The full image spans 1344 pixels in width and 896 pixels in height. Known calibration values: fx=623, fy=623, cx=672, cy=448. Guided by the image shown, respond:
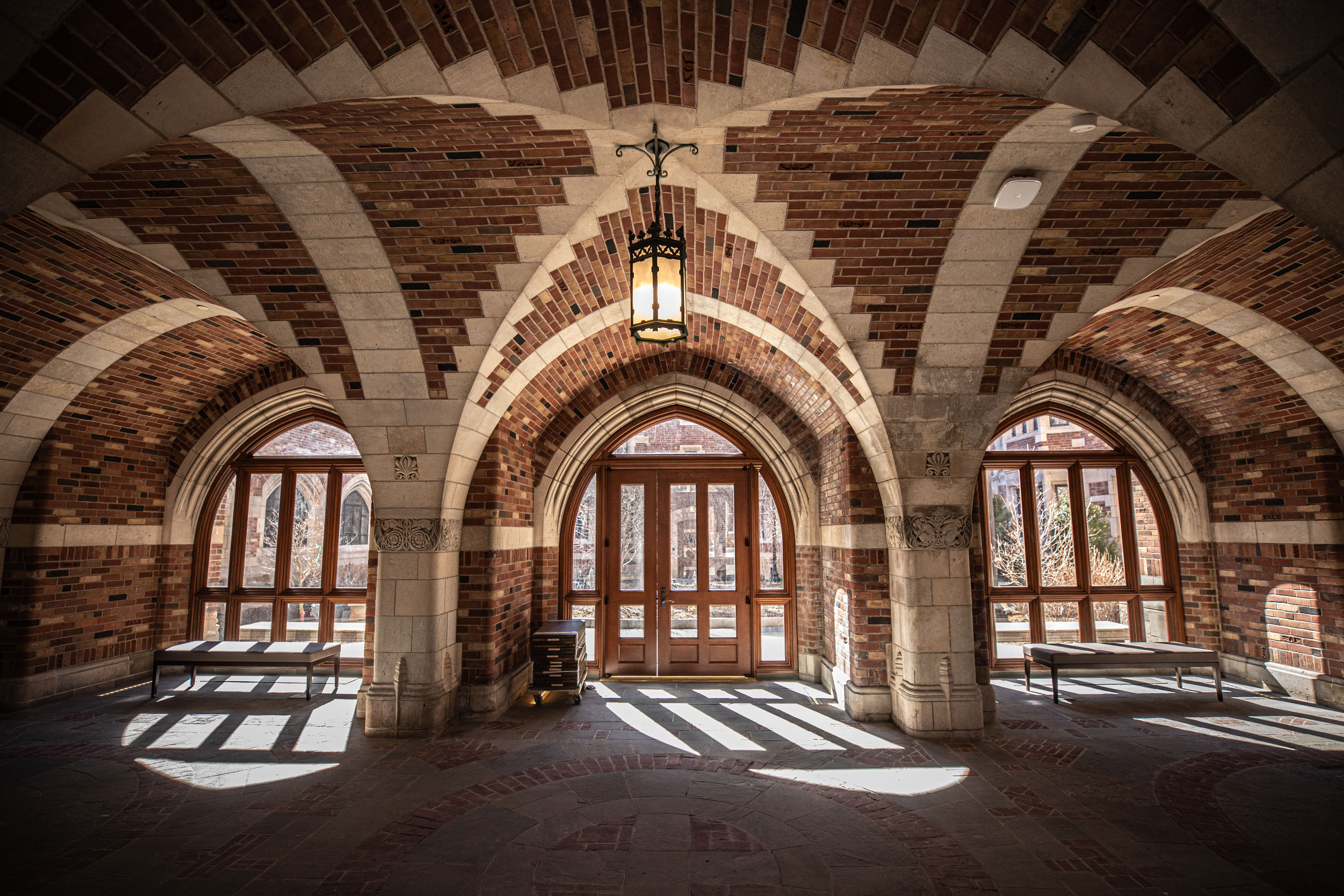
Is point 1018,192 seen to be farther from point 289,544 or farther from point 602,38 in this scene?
point 289,544

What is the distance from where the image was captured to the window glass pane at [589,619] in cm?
752

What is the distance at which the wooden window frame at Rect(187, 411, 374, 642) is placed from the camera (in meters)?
7.70

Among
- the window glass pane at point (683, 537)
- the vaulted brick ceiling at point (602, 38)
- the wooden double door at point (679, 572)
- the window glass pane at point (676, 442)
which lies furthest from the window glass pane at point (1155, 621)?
the vaulted brick ceiling at point (602, 38)

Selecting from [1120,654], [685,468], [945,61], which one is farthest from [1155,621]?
[945,61]

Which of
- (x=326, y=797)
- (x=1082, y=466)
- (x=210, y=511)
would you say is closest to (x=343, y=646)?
(x=210, y=511)

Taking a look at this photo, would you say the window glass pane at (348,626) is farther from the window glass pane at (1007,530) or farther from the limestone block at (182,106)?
the window glass pane at (1007,530)

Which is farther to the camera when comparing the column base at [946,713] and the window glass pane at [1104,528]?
the window glass pane at [1104,528]

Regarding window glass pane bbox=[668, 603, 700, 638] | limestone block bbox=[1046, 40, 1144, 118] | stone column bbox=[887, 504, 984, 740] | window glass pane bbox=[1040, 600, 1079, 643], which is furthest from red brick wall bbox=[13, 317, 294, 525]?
window glass pane bbox=[1040, 600, 1079, 643]

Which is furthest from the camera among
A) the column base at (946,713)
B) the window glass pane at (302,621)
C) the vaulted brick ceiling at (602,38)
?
the window glass pane at (302,621)

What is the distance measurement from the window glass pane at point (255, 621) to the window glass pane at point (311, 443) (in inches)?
73.6

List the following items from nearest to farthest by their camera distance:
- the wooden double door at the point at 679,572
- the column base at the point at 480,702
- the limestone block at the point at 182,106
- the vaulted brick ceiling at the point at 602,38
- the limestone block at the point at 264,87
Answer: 1. the vaulted brick ceiling at the point at 602,38
2. the limestone block at the point at 182,106
3. the limestone block at the point at 264,87
4. the column base at the point at 480,702
5. the wooden double door at the point at 679,572

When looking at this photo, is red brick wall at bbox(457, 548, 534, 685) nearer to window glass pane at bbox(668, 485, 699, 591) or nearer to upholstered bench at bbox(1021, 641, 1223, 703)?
window glass pane at bbox(668, 485, 699, 591)

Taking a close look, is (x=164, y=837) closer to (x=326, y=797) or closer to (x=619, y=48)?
(x=326, y=797)

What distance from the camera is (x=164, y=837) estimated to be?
3502 millimetres
